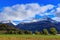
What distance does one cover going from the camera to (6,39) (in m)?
15.0

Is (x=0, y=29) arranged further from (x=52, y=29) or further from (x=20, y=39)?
(x=20, y=39)

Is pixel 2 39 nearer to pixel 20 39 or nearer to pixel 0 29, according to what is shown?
pixel 20 39

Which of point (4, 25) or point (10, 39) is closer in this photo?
point (10, 39)

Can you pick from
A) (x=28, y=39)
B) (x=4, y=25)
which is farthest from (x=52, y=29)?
(x=28, y=39)

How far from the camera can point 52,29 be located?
50.3m

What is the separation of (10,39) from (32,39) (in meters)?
1.88

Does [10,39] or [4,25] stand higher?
[4,25]

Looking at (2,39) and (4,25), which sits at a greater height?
(4,25)

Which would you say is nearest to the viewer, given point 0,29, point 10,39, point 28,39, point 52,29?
point 10,39

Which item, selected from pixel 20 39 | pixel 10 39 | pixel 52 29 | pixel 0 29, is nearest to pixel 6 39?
pixel 10 39

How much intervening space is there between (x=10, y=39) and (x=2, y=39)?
76cm

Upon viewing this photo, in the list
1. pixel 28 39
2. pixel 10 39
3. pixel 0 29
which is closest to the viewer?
pixel 10 39

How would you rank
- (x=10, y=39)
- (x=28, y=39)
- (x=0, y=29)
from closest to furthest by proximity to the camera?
(x=10, y=39) < (x=28, y=39) < (x=0, y=29)

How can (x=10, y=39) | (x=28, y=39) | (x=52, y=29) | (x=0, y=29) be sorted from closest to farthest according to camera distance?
(x=10, y=39), (x=28, y=39), (x=0, y=29), (x=52, y=29)
